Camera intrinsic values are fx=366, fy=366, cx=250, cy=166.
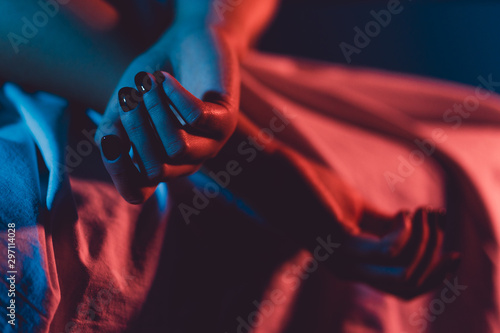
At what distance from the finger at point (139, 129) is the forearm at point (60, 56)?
0.23m

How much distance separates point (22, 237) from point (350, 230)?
0.48 m

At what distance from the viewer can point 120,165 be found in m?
0.42

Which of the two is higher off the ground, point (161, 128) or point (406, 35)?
point (406, 35)

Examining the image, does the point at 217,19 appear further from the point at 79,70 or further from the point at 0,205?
the point at 0,205

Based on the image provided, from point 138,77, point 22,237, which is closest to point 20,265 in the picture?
point 22,237

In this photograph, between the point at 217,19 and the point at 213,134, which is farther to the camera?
the point at 217,19

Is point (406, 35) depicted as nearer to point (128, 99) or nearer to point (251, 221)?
point (251, 221)

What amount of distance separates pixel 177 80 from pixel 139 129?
0.12 m

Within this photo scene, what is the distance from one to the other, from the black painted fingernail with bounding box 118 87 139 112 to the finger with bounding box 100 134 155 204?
0.12 feet

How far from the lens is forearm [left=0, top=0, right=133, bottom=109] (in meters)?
0.60

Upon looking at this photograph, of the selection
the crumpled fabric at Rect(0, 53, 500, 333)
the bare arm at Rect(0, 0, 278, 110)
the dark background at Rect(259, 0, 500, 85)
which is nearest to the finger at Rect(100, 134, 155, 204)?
the crumpled fabric at Rect(0, 53, 500, 333)

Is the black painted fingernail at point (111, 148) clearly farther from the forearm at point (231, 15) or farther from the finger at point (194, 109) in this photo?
the forearm at point (231, 15)

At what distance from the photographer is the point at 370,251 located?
60cm

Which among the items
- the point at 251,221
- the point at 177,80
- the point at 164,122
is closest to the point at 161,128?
the point at 164,122
